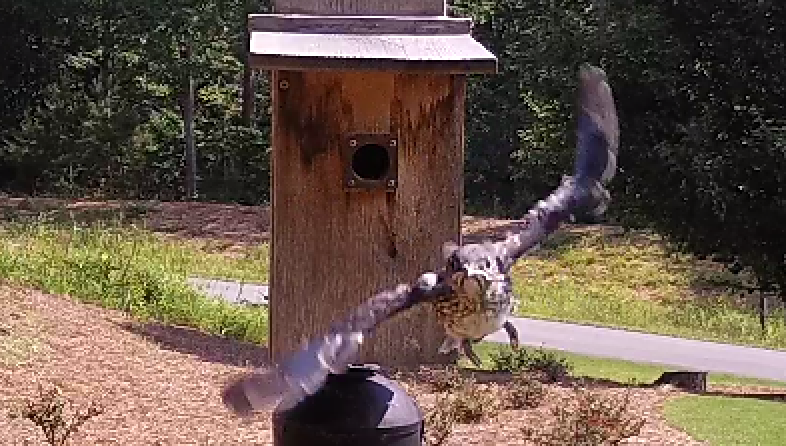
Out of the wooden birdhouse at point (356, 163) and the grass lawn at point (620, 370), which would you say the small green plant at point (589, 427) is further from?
the grass lawn at point (620, 370)

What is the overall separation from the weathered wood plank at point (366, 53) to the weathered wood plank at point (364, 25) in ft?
0.22

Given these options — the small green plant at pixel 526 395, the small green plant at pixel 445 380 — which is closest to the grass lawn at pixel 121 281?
the small green plant at pixel 445 380

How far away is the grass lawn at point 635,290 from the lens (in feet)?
48.0

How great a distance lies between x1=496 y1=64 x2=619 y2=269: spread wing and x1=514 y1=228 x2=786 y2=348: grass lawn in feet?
34.0

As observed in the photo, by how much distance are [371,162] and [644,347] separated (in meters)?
6.13

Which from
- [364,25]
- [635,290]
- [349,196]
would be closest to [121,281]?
[349,196]

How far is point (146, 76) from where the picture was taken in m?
23.9

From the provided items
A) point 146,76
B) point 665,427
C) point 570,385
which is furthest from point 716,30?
point 146,76

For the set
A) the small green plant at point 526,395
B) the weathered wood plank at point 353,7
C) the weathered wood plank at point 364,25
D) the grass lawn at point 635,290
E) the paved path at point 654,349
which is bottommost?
the grass lawn at point 635,290

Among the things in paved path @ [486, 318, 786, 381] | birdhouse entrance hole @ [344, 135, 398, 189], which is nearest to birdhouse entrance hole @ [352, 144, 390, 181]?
birdhouse entrance hole @ [344, 135, 398, 189]

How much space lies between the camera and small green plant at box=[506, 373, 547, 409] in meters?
7.23

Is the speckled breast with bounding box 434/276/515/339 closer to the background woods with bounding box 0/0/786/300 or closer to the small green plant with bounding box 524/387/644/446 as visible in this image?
the small green plant with bounding box 524/387/644/446

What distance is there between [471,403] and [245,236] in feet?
39.2

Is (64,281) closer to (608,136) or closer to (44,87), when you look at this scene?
(608,136)
